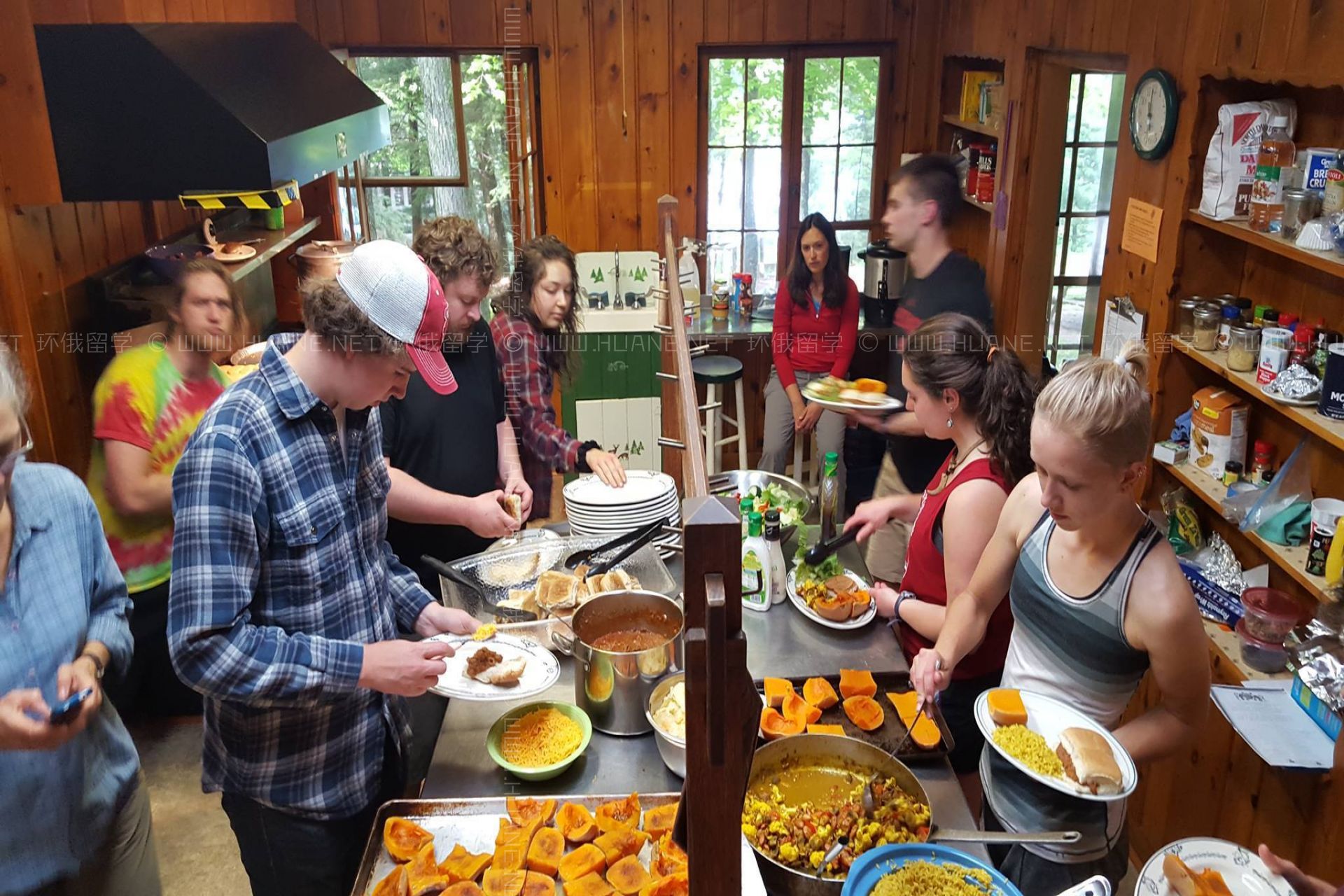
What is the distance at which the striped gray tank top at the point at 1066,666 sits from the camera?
1.57 metres

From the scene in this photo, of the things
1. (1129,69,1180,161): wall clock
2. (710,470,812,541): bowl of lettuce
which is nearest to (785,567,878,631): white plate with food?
(710,470,812,541): bowl of lettuce

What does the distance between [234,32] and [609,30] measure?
264 cm

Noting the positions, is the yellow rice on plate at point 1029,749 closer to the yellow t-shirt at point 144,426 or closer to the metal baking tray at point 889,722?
the metal baking tray at point 889,722

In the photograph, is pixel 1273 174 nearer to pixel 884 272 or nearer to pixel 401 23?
pixel 884 272

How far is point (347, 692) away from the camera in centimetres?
167

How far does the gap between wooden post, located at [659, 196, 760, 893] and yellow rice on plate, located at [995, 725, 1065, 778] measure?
0.82m

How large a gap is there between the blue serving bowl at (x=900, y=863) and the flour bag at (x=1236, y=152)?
2.10 meters

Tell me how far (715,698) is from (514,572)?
62.3 inches

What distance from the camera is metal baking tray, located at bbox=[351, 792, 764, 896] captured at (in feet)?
5.07

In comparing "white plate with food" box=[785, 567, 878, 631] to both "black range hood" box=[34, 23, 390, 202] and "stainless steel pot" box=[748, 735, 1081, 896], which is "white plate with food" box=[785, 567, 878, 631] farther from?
"black range hood" box=[34, 23, 390, 202]

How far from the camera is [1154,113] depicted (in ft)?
9.78

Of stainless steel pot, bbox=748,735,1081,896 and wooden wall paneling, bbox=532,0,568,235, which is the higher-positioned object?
wooden wall paneling, bbox=532,0,568,235

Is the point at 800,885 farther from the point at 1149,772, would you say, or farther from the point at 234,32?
the point at 234,32

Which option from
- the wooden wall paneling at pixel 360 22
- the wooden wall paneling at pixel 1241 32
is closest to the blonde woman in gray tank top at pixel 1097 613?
the wooden wall paneling at pixel 1241 32
